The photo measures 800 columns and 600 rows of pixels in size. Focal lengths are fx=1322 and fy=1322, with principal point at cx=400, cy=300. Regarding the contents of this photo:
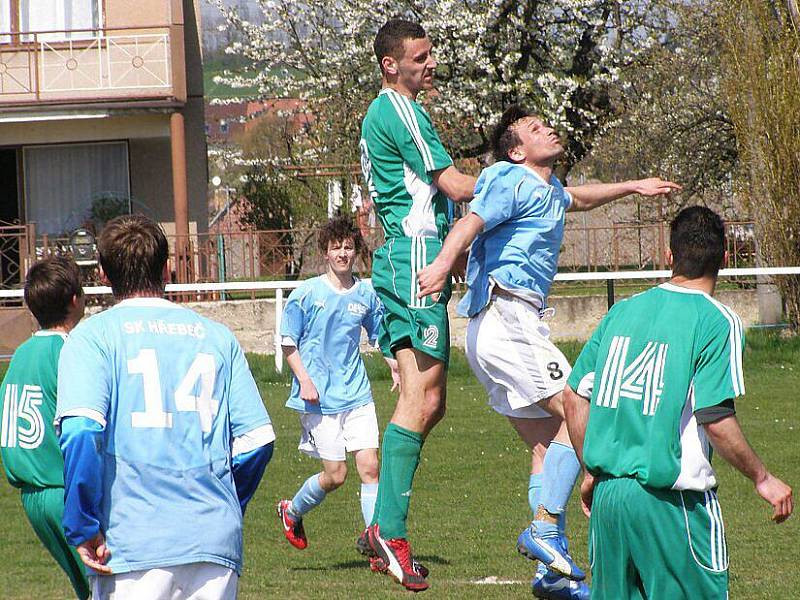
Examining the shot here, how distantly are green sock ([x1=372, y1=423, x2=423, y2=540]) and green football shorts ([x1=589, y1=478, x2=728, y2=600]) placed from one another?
5.18 feet

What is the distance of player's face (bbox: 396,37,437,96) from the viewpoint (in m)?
6.19

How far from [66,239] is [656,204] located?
654 inches

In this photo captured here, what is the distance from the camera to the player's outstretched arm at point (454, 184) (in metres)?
5.92

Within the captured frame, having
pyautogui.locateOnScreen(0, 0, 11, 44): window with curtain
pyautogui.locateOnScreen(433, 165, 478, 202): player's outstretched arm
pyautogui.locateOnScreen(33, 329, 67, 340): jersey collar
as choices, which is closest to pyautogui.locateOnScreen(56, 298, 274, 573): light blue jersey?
pyautogui.locateOnScreen(33, 329, 67, 340): jersey collar

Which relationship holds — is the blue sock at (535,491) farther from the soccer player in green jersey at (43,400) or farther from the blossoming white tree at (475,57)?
the blossoming white tree at (475,57)

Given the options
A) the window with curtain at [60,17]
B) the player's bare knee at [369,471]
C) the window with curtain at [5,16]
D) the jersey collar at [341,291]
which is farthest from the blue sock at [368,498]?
the window with curtain at [5,16]

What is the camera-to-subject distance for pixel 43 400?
5477 mm

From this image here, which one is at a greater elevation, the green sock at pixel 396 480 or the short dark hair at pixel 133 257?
the short dark hair at pixel 133 257

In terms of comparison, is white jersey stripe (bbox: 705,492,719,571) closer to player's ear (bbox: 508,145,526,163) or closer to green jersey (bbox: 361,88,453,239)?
green jersey (bbox: 361,88,453,239)

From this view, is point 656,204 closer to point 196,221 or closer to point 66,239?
point 196,221

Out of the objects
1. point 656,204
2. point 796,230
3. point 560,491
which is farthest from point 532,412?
point 656,204

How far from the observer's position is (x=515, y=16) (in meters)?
28.5

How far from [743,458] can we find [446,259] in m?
1.57

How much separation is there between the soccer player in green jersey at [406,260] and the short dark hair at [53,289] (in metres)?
1.42
